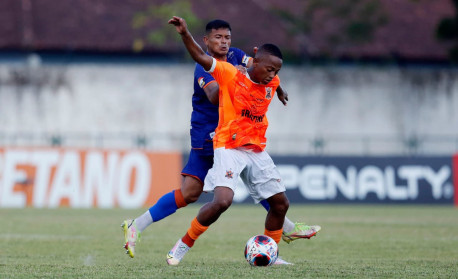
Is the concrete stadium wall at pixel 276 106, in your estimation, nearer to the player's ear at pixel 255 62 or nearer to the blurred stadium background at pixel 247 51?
the blurred stadium background at pixel 247 51

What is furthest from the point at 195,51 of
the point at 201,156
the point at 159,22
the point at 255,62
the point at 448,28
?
the point at 159,22

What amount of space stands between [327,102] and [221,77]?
80.4ft

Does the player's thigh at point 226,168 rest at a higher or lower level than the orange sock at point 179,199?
higher

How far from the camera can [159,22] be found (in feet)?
113

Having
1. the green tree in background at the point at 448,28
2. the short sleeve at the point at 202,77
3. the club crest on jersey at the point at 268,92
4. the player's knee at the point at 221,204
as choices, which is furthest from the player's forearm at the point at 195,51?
the green tree in background at the point at 448,28

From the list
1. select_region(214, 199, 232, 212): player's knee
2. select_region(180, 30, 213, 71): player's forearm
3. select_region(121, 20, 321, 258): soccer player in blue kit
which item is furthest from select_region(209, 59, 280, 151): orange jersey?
select_region(121, 20, 321, 258): soccer player in blue kit

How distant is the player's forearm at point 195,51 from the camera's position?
761cm

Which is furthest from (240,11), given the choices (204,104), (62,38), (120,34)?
(204,104)

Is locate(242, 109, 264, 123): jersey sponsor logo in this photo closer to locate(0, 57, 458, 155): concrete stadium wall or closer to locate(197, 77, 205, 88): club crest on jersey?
locate(197, 77, 205, 88): club crest on jersey

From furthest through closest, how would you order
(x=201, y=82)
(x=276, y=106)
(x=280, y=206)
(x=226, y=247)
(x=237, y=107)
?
(x=276, y=106)
(x=226, y=247)
(x=201, y=82)
(x=280, y=206)
(x=237, y=107)

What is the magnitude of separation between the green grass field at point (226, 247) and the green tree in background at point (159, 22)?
1566 centimetres

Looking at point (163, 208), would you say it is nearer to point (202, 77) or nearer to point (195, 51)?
point (202, 77)

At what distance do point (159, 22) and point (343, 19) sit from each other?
7391mm

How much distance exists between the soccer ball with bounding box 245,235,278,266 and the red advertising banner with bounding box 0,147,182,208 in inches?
495
